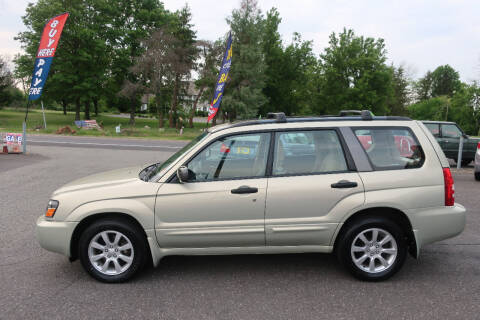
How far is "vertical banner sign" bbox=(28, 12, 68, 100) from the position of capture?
57.6ft

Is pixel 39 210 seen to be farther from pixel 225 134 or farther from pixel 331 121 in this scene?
pixel 331 121

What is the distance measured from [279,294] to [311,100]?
174 feet

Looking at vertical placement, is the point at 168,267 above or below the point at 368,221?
below

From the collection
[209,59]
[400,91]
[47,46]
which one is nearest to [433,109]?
[400,91]

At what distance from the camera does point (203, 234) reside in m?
3.80

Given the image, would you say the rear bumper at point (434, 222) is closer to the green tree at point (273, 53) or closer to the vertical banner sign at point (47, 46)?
the vertical banner sign at point (47, 46)

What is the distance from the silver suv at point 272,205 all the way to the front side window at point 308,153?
0.01 m

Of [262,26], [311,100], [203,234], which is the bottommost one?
[203,234]

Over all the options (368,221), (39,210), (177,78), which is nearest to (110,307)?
(368,221)

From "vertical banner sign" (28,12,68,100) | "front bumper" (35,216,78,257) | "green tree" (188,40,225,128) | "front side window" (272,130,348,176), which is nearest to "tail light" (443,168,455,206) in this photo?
"front side window" (272,130,348,176)

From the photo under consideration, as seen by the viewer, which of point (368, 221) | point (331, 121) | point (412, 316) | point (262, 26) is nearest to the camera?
point (412, 316)

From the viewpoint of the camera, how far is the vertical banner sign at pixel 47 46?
17547mm

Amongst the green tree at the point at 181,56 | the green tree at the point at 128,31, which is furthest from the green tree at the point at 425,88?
the green tree at the point at 128,31

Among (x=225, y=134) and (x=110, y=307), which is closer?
(x=110, y=307)
